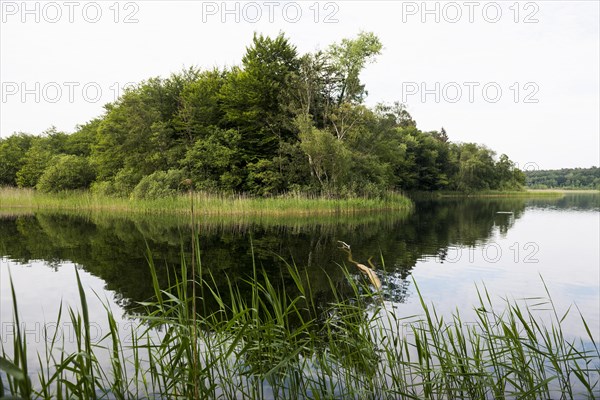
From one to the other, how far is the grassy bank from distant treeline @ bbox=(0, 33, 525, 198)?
1112 millimetres

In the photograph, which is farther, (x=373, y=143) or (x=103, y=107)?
(x=103, y=107)

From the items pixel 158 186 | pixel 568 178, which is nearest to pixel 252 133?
pixel 158 186

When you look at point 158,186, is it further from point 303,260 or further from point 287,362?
point 287,362

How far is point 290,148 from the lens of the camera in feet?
104

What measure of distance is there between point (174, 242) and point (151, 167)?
71.6ft

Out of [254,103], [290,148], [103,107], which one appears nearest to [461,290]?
[290,148]

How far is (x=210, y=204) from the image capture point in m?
25.5

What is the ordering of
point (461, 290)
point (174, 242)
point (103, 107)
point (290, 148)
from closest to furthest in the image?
point (461, 290) → point (174, 242) → point (290, 148) → point (103, 107)

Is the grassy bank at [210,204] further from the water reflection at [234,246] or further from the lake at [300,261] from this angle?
the lake at [300,261]

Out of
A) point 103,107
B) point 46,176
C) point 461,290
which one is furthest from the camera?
point 103,107

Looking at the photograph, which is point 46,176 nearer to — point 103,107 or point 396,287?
point 103,107

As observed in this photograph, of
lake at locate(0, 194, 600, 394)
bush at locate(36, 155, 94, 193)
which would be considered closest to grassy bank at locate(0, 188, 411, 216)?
bush at locate(36, 155, 94, 193)

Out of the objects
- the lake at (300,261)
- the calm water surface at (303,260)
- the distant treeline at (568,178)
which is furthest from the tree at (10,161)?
the distant treeline at (568,178)

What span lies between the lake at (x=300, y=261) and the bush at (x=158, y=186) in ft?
23.7
